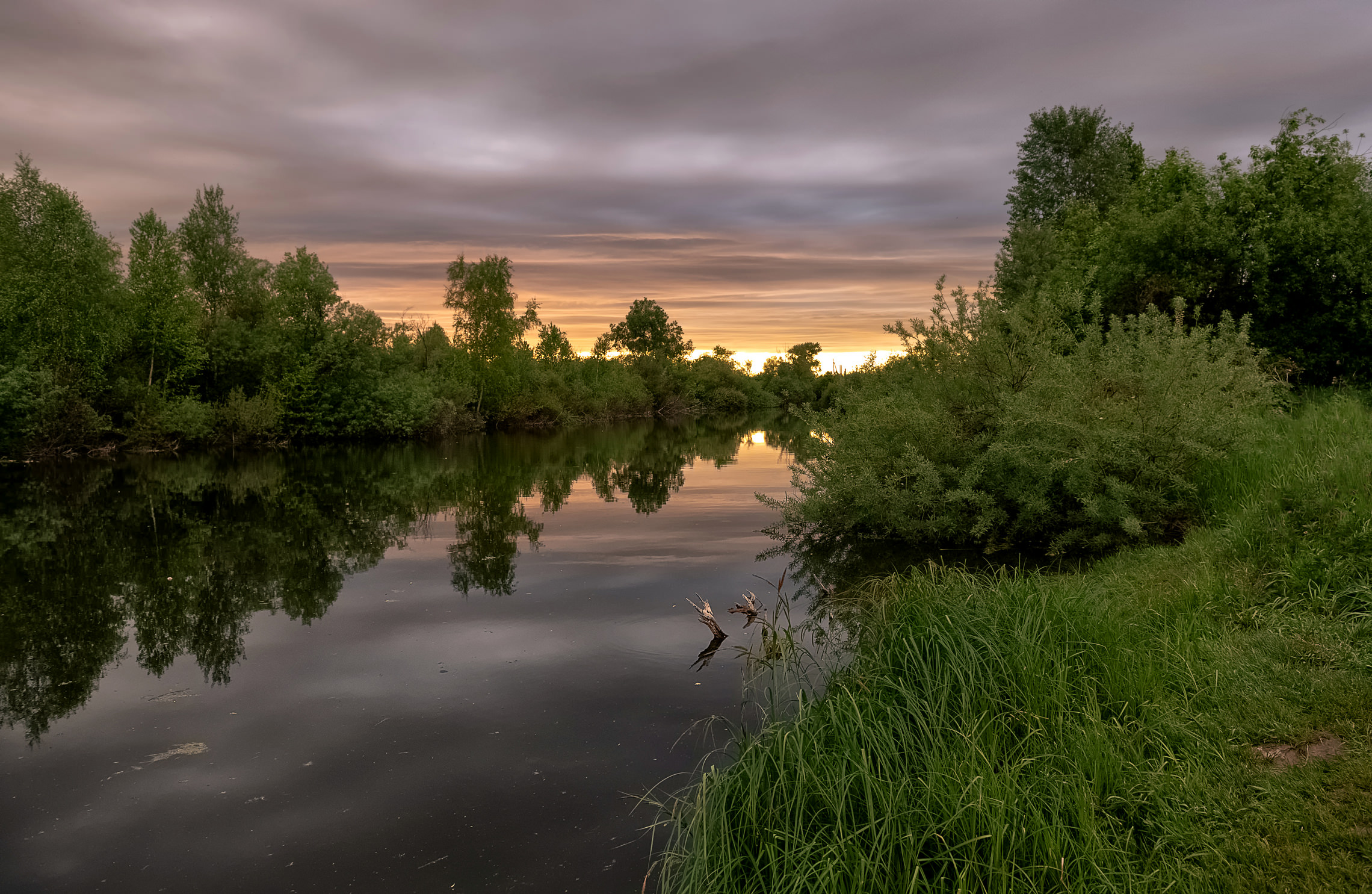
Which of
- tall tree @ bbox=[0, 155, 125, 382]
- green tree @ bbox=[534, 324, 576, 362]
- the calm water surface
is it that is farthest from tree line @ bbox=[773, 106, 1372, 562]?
green tree @ bbox=[534, 324, 576, 362]

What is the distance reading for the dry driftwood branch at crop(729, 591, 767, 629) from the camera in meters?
10.5

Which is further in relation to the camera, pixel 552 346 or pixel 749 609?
pixel 552 346

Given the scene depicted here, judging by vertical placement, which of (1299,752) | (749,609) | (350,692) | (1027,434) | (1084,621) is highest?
(1027,434)

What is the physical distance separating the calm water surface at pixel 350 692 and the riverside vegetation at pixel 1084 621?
1.26 m

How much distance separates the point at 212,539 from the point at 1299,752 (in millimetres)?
18152

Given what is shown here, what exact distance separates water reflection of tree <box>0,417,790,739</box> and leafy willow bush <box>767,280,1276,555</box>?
672cm

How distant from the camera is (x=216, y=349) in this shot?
136 feet

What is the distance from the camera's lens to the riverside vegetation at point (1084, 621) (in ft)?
14.7

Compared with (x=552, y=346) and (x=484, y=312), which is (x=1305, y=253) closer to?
(x=484, y=312)

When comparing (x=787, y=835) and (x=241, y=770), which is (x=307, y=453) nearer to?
(x=241, y=770)

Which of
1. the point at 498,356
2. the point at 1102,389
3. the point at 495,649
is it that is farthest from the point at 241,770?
the point at 498,356

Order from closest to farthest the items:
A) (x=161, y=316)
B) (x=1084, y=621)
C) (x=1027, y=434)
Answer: (x=1084, y=621), (x=1027, y=434), (x=161, y=316)

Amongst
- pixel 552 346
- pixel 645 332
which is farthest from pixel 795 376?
pixel 552 346

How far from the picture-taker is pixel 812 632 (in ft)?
32.9
